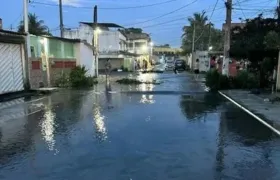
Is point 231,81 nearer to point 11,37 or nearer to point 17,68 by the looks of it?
point 17,68

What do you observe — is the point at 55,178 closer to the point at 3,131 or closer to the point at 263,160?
the point at 263,160

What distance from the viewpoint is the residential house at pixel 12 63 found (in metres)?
22.0

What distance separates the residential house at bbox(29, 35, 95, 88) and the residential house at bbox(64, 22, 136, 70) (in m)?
34.6

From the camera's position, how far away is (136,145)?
9.34 meters

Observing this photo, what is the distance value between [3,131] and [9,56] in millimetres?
12221

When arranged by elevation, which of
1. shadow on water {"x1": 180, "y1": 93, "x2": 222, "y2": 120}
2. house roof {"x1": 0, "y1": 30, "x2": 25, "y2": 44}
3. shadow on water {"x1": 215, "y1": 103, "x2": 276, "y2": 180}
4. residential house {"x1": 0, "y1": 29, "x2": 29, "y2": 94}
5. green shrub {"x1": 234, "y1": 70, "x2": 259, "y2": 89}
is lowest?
shadow on water {"x1": 180, "y1": 93, "x2": 222, "y2": 120}

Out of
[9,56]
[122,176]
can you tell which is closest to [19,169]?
[122,176]

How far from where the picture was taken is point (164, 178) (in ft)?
22.3

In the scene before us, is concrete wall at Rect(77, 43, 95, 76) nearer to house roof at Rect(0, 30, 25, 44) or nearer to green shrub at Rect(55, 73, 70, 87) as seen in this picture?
green shrub at Rect(55, 73, 70, 87)

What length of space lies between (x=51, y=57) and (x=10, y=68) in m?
7.06

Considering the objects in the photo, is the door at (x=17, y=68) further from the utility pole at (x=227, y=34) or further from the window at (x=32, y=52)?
the utility pole at (x=227, y=34)

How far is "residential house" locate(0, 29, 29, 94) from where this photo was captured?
22.0 metres

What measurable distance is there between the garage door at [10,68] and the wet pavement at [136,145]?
642 centimetres

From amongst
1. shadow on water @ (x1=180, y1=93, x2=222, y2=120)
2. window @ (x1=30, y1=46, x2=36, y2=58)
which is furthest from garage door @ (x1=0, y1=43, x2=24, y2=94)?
shadow on water @ (x1=180, y1=93, x2=222, y2=120)
